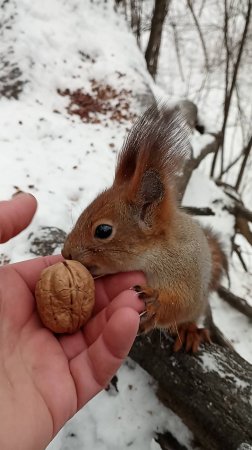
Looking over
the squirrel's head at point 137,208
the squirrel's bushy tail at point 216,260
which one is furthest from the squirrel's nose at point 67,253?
the squirrel's bushy tail at point 216,260

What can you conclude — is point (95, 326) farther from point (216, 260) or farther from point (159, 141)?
point (216, 260)

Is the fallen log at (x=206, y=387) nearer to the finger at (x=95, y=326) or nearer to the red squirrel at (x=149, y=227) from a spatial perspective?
the red squirrel at (x=149, y=227)

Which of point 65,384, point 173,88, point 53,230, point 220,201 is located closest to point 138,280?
point 65,384

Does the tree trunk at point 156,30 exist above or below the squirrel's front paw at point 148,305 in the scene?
above

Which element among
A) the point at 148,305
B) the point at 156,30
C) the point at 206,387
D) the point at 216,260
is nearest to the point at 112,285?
the point at 148,305

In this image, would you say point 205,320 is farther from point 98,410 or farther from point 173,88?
point 173,88
